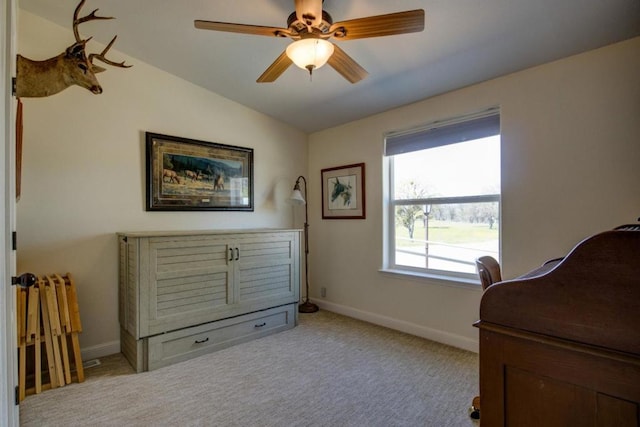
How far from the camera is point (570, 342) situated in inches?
29.2

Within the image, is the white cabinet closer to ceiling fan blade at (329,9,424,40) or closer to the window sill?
→ the window sill

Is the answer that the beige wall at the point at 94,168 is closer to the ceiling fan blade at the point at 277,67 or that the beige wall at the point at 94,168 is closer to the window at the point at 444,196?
the ceiling fan blade at the point at 277,67

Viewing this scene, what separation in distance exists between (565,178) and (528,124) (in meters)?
0.49

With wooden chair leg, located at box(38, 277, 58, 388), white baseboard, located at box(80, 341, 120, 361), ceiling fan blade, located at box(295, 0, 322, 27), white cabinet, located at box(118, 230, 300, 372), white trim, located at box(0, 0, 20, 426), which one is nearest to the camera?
white trim, located at box(0, 0, 20, 426)

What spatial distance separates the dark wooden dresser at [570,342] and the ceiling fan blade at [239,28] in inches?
66.3

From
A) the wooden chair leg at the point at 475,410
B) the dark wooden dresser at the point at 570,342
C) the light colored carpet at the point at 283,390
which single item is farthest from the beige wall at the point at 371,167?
the dark wooden dresser at the point at 570,342

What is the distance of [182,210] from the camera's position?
3.17 m

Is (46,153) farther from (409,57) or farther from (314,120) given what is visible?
(409,57)

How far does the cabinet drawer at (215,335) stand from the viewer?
98.4 inches

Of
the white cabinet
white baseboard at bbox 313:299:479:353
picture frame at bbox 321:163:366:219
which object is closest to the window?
picture frame at bbox 321:163:366:219

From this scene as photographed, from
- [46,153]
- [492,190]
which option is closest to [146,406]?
[46,153]

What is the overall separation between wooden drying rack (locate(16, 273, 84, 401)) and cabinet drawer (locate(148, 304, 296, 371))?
53 centimetres

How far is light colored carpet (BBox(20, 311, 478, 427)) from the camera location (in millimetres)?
1867

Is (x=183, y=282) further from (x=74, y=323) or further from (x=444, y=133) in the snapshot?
(x=444, y=133)
